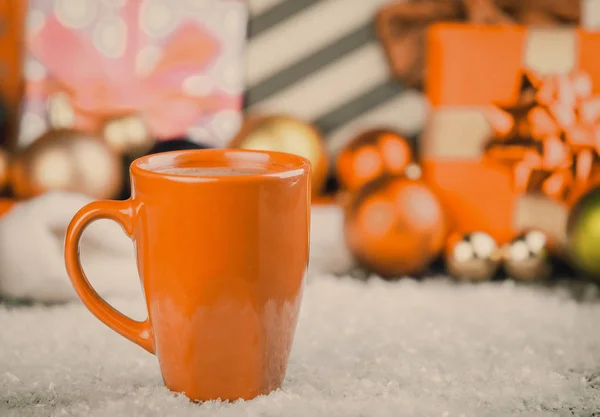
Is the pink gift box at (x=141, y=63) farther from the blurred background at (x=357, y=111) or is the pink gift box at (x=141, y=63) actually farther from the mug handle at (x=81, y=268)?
the mug handle at (x=81, y=268)

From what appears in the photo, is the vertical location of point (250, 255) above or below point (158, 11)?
below

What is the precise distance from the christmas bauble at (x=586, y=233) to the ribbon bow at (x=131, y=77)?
2.31 feet

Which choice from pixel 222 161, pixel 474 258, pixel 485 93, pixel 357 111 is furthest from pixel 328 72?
pixel 222 161

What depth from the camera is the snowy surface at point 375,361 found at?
0.40m

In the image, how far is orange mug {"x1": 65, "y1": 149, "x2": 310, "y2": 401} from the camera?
363 millimetres

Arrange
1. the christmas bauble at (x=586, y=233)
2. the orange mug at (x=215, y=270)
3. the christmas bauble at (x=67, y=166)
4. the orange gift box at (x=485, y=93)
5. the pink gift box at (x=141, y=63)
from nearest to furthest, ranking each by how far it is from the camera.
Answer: the orange mug at (x=215, y=270) → the christmas bauble at (x=586, y=233) → the orange gift box at (x=485, y=93) → the christmas bauble at (x=67, y=166) → the pink gift box at (x=141, y=63)

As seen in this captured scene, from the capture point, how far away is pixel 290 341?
41 cm

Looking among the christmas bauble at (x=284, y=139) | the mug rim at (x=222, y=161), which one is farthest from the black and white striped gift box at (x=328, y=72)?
the mug rim at (x=222, y=161)

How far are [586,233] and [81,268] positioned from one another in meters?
0.51

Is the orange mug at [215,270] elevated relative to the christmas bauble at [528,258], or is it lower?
elevated

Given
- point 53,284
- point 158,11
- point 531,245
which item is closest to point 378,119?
point 158,11

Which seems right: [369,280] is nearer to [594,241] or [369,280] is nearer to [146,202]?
[594,241]

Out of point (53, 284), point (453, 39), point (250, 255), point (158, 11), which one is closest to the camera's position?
point (250, 255)

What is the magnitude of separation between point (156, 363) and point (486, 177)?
48cm
